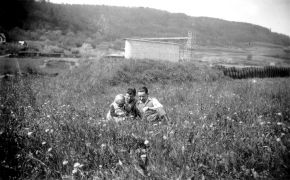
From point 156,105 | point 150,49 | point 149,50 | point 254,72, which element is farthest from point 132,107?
point 254,72

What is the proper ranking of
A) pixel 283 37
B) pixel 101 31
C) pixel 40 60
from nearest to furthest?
pixel 40 60, pixel 101 31, pixel 283 37

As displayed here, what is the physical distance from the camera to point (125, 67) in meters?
18.9

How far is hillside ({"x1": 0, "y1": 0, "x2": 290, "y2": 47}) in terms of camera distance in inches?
2906

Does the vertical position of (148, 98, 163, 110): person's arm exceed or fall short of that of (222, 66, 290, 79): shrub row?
it exceeds it

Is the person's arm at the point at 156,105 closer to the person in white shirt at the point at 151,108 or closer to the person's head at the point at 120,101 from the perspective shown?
the person in white shirt at the point at 151,108

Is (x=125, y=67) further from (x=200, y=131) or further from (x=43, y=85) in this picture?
(x=200, y=131)

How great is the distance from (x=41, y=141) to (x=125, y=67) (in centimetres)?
1512

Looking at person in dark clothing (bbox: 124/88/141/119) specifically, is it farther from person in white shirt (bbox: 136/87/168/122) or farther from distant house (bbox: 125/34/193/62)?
distant house (bbox: 125/34/193/62)

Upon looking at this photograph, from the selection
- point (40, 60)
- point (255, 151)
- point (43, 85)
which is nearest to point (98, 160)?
point (255, 151)

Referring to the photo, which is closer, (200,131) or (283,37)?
(200,131)

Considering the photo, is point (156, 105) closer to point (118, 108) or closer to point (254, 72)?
point (118, 108)

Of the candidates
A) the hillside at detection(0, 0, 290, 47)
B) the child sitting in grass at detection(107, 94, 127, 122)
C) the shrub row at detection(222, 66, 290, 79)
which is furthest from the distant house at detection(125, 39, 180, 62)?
the hillside at detection(0, 0, 290, 47)

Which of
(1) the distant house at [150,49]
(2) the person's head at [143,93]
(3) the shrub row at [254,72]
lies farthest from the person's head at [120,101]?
(3) the shrub row at [254,72]

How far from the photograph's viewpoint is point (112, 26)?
357 feet
